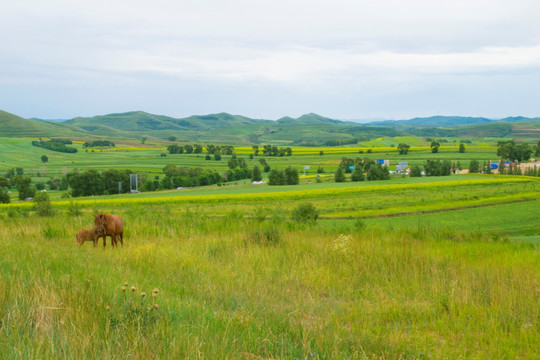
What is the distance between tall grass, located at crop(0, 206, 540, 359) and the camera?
370cm

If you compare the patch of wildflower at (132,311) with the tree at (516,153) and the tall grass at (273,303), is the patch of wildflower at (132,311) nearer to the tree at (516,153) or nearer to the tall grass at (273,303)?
the tall grass at (273,303)

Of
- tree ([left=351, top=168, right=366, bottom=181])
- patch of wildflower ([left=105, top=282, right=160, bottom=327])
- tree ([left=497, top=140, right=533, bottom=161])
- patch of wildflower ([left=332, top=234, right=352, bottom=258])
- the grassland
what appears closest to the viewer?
patch of wildflower ([left=105, top=282, right=160, bottom=327])

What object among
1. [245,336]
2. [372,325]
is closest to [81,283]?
[245,336]

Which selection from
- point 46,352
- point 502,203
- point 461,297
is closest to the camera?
point 46,352

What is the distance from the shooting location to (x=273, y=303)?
18.3 ft

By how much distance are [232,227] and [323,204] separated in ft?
123

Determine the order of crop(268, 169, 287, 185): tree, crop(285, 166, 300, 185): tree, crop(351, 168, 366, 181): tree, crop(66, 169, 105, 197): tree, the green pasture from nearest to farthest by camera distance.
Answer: crop(66, 169, 105, 197): tree, crop(268, 169, 287, 185): tree, crop(285, 166, 300, 185): tree, crop(351, 168, 366, 181): tree, the green pasture

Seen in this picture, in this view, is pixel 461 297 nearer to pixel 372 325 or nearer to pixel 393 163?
pixel 372 325

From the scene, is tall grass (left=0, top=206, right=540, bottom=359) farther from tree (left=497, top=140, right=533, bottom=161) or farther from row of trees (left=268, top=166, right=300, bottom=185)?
tree (left=497, top=140, right=533, bottom=161)

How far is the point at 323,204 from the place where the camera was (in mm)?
49719

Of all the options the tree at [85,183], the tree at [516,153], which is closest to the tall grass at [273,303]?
the tree at [85,183]

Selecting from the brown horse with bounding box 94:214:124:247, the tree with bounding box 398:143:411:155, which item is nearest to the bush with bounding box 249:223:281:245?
the brown horse with bounding box 94:214:124:247

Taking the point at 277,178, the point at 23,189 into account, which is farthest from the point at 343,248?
the point at 23,189

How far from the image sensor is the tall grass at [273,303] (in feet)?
12.1
